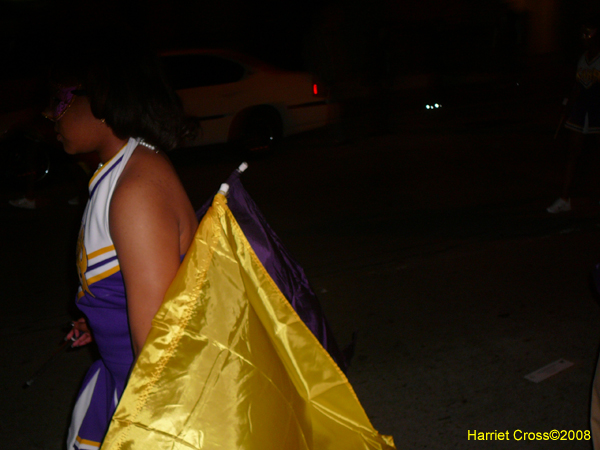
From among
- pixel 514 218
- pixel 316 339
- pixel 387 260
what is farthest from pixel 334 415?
pixel 514 218

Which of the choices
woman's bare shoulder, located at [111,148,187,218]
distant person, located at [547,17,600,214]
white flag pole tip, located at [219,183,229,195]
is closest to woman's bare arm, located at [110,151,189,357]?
woman's bare shoulder, located at [111,148,187,218]

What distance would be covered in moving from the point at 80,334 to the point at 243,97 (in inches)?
305

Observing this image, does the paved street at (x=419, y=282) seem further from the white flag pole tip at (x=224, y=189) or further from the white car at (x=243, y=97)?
the white flag pole tip at (x=224, y=189)

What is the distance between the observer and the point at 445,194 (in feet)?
23.6

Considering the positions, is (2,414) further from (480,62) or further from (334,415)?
(480,62)

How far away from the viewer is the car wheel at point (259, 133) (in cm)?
958

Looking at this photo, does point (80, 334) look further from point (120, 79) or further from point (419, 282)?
point (419, 282)

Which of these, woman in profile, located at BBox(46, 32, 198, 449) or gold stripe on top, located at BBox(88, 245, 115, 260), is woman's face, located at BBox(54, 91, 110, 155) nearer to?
woman in profile, located at BBox(46, 32, 198, 449)

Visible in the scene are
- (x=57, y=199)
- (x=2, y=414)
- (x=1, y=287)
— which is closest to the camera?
(x=2, y=414)

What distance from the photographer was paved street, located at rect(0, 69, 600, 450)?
318 centimetres

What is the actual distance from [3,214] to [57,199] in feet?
2.32

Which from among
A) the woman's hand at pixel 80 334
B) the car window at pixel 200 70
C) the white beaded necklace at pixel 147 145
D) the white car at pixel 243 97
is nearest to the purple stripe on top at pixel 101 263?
the white beaded necklace at pixel 147 145

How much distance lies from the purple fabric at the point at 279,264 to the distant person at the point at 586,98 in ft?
16.4

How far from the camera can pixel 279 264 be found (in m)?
1.71
